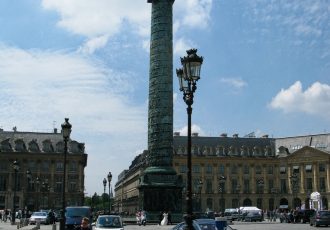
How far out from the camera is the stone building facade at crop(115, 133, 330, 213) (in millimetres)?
88938

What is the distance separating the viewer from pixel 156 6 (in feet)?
132

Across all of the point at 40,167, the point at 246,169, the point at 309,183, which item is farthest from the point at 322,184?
the point at 40,167

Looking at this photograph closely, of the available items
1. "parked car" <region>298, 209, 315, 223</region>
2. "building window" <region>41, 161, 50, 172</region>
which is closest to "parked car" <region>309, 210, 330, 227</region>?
"parked car" <region>298, 209, 315, 223</region>

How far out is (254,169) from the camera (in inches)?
3632

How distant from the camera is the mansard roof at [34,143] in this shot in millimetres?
81375

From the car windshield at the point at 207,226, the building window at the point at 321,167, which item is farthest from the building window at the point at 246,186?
the car windshield at the point at 207,226

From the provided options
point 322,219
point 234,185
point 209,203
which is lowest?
point 322,219

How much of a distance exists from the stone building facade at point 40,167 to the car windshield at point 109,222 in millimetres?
60081

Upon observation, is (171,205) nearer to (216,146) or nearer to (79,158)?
(79,158)

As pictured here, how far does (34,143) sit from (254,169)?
37.8m

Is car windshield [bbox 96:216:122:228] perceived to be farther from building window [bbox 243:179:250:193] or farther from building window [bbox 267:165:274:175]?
building window [bbox 267:165:274:175]

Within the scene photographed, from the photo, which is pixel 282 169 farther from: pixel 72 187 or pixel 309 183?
pixel 72 187

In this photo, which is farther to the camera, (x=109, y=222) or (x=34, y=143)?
(x=34, y=143)

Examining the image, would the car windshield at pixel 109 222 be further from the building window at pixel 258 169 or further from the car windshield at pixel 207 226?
the building window at pixel 258 169
